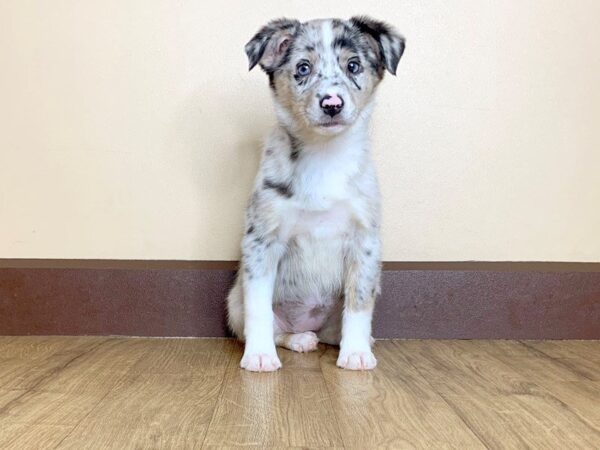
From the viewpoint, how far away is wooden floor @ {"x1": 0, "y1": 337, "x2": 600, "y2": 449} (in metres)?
1.52

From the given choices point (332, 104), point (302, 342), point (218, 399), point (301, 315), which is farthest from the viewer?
point (301, 315)

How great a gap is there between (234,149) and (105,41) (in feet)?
2.20

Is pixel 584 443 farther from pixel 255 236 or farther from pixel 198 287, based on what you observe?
pixel 198 287

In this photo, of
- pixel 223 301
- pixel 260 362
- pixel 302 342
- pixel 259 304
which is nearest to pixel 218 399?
pixel 260 362

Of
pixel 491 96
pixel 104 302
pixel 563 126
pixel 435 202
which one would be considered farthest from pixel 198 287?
pixel 563 126

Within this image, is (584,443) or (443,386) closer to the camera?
(584,443)

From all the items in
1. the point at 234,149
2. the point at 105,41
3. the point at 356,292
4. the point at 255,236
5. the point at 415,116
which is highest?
the point at 105,41

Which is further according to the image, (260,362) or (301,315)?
(301,315)

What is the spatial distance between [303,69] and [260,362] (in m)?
0.99

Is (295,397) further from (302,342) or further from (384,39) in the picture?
(384,39)

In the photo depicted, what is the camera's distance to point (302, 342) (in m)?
2.44

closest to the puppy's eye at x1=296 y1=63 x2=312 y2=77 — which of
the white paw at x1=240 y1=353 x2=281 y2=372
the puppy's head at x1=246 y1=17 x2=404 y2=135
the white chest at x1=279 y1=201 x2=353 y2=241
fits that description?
the puppy's head at x1=246 y1=17 x2=404 y2=135

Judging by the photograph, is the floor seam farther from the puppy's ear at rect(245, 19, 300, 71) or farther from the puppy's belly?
the puppy's ear at rect(245, 19, 300, 71)

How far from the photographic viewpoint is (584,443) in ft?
4.91
